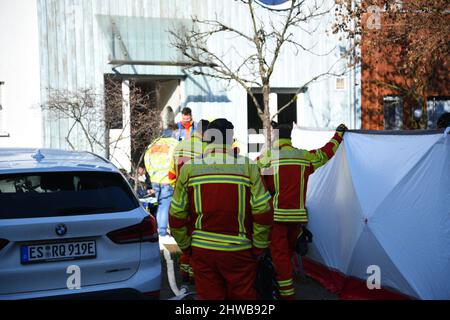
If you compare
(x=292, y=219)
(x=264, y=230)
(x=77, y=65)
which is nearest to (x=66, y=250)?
(x=264, y=230)

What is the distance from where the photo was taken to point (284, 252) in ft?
19.3

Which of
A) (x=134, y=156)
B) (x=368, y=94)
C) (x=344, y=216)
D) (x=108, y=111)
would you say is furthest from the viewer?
(x=368, y=94)

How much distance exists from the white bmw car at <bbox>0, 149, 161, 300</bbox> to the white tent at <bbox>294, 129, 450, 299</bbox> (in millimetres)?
2401

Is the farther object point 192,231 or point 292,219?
point 292,219

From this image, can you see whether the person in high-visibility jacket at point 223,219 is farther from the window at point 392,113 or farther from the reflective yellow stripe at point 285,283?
the window at point 392,113

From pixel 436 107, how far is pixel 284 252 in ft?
37.0

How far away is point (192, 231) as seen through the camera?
14.3 ft

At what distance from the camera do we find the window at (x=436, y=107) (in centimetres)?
1549

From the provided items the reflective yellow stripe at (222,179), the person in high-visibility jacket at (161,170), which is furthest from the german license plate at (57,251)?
the person in high-visibility jacket at (161,170)

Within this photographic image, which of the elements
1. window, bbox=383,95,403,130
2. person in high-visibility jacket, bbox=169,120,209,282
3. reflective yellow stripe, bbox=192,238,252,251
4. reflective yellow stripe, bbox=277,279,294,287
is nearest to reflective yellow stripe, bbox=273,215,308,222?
reflective yellow stripe, bbox=277,279,294,287

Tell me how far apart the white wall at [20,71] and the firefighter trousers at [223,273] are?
866cm

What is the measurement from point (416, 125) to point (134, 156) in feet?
25.8

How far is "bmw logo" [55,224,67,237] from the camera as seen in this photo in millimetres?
4184

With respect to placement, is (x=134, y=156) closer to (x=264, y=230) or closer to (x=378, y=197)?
(x=378, y=197)
